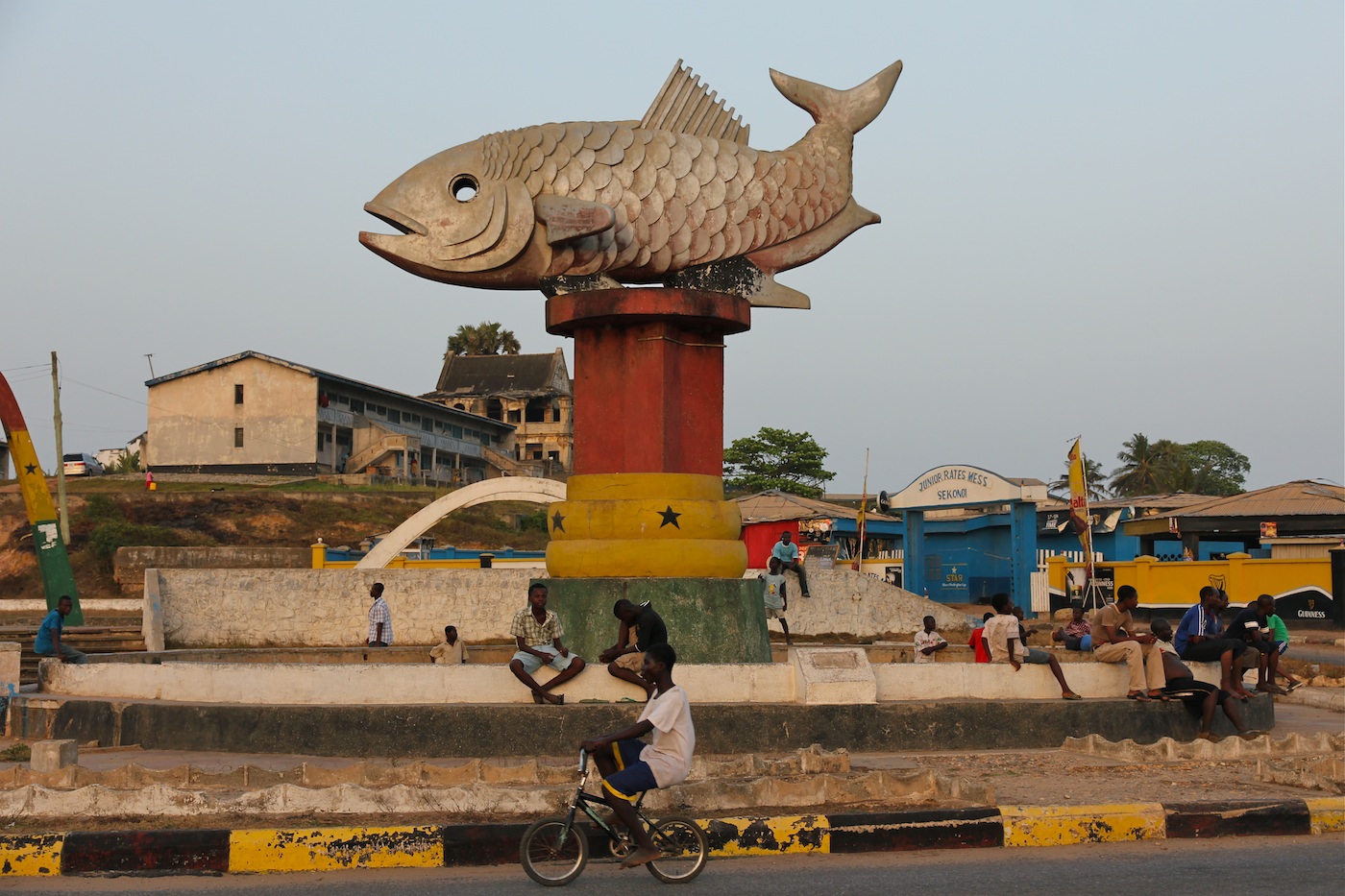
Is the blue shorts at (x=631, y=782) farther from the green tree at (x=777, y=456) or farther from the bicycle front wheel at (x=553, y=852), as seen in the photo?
the green tree at (x=777, y=456)

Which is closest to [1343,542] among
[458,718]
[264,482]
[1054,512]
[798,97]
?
[1054,512]

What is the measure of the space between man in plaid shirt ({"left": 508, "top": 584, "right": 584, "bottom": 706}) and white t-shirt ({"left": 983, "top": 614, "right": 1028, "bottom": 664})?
4.33 metres

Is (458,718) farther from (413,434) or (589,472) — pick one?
(413,434)

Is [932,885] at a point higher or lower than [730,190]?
lower

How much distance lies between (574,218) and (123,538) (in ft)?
106

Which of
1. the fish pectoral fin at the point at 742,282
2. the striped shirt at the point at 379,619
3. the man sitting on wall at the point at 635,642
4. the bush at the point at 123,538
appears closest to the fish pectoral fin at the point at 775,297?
the fish pectoral fin at the point at 742,282

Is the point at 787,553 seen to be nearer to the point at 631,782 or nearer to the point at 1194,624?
the point at 1194,624

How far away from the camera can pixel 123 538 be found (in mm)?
40656

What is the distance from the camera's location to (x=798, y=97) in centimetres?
1516

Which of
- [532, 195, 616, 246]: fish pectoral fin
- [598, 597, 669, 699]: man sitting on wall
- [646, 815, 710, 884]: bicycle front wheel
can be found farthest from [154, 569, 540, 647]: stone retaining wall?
[646, 815, 710, 884]: bicycle front wheel

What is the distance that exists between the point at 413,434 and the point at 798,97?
4847 cm

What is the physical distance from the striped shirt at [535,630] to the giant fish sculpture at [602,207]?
3959 mm

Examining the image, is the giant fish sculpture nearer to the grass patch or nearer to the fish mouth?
the fish mouth

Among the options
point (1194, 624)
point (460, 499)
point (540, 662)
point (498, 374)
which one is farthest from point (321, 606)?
point (498, 374)
